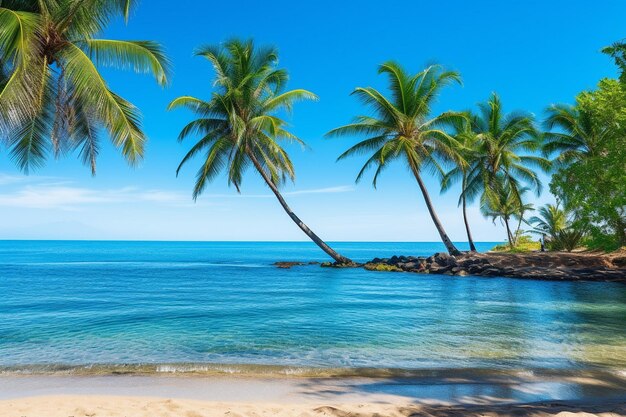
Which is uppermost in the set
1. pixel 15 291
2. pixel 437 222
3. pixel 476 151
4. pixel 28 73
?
pixel 476 151

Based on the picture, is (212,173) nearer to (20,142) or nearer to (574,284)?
(20,142)

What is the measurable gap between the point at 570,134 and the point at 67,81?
33.0m

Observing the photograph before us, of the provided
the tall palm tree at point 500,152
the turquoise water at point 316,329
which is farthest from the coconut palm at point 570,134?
the turquoise water at point 316,329

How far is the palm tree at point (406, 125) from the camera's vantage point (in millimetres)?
29438

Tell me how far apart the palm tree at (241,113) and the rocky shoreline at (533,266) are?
13335 mm

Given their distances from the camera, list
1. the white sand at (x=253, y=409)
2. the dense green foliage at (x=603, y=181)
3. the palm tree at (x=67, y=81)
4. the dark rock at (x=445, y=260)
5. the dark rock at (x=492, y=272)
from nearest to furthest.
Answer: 1. the white sand at (x=253, y=409)
2. the palm tree at (x=67, y=81)
3. the dense green foliage at (x=603, y=181)
4. the dark rock at (x=492, y=272)
5. the dark rock at (x=445, y=260)

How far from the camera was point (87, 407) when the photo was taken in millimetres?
5609

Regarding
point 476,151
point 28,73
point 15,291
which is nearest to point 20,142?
point 28,73

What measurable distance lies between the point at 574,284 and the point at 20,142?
90.4 feet

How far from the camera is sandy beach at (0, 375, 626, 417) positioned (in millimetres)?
5426

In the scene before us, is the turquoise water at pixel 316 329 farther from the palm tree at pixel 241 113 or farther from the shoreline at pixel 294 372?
the palm tree at pixel 241 113

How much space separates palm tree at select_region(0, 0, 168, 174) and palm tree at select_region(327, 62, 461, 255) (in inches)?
768

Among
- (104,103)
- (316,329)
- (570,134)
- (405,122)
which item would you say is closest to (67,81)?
(104,103)

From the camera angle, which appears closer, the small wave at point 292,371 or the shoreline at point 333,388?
the shoreline at point 333,388
